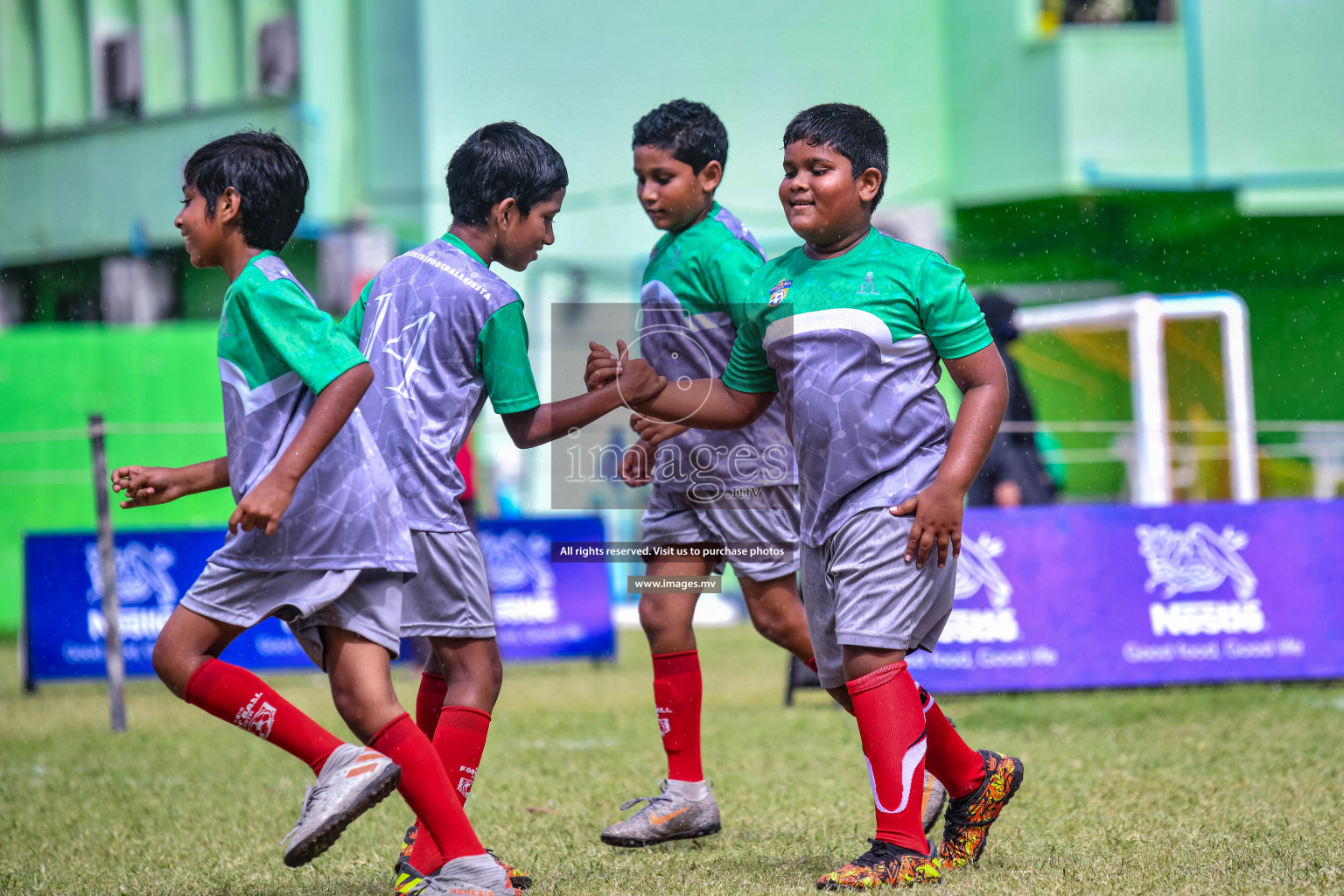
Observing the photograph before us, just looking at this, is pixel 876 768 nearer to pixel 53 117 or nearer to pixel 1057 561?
pixel 1057 561

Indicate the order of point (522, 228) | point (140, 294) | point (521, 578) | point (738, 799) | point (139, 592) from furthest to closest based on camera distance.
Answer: point (140, 294)
point (521, 578)
point (139, 592)
point (738, 799)
point (522, 228)

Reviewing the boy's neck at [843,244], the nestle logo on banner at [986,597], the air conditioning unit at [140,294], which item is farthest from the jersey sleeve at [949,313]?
the air conditioning unit at [140,294]

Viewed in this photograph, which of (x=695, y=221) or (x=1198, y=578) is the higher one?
(x=695, y=221)

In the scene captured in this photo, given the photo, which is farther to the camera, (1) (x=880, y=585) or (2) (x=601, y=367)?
(2) (x=601, y=367)

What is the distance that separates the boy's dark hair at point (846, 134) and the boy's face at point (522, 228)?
1.80ft

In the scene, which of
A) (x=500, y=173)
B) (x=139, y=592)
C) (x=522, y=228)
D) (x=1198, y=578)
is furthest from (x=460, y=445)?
(x=139, y=592)

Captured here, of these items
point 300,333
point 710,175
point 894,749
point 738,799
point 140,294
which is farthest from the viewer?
point 140,294

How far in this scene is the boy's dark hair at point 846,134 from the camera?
3.03 meters

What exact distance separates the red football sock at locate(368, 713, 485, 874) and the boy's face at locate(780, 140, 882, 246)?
1.31 meters

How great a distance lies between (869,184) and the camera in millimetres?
3070

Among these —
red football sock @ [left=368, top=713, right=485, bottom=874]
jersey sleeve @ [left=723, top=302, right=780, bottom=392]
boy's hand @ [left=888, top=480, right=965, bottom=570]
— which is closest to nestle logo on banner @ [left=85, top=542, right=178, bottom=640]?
jersey sleeve @ [left=723, top=302, right=780, bottom=392]

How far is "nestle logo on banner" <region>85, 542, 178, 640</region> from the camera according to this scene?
26.4 feet

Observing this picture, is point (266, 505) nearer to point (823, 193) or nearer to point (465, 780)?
point (465, 780)

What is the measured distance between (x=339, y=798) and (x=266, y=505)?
0.54 m
